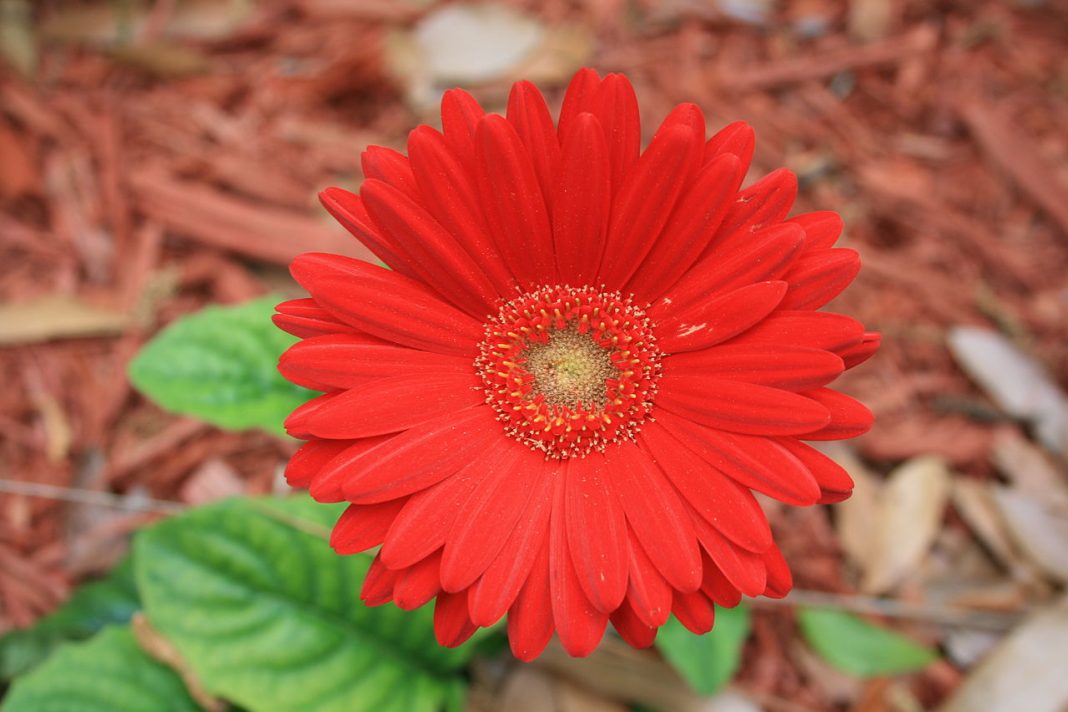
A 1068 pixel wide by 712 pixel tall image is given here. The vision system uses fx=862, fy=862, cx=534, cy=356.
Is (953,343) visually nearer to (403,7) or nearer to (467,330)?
(467,330)

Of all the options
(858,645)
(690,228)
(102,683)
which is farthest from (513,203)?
(858,645)

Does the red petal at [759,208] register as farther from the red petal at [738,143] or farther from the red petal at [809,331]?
the red petal at [809,331]

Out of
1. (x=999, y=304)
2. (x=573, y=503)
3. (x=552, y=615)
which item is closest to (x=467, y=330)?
(x=573, y=503)

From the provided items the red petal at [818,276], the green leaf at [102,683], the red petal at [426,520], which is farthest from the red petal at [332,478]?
the green leaf at [102,683]

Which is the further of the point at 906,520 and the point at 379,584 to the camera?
the point at 906,520

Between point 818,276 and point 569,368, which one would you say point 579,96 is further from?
point 569,368

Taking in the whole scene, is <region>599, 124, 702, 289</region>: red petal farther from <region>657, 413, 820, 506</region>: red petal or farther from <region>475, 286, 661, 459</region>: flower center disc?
<region>657, 413, 820, 506</region>: red petal
